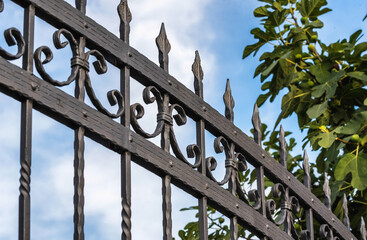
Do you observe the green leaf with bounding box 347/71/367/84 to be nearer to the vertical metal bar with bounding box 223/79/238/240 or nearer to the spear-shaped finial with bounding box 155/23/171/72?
the vertical metal bar with bounding box 223/79/238/240

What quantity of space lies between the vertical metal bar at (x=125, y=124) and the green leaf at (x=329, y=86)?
2049 millimetres

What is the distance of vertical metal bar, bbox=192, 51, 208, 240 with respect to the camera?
3.19 metres

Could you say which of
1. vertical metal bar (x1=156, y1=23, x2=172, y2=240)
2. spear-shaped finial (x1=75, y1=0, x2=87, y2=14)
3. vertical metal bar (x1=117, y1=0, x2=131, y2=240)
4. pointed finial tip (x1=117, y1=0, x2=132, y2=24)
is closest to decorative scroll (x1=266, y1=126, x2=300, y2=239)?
vertical metal bar (x1=156, y1=23, x2=172, y2=240)

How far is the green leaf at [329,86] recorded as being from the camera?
489 cm

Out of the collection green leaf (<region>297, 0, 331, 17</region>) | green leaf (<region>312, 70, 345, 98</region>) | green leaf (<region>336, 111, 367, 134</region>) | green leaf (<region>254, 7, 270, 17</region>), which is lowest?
green leaf (<region>336, 111, 367, 134</region>)

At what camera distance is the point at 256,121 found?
12.6ft

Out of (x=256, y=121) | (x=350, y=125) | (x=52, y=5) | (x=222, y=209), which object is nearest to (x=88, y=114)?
(x=52, y=5)

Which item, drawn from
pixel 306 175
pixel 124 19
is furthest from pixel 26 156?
pixel 306 175

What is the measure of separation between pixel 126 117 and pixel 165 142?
0.75 feet

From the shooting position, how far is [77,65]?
281 cm

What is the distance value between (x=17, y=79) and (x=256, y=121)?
5.14 feet

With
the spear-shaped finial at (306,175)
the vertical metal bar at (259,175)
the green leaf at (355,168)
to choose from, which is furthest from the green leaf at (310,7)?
the vertical metal bar at (259,175)

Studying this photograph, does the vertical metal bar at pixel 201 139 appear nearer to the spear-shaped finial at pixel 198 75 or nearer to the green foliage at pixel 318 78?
the spear-shaped finial at pixel 198 75

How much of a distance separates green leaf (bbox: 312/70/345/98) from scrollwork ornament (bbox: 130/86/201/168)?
5.93ft
